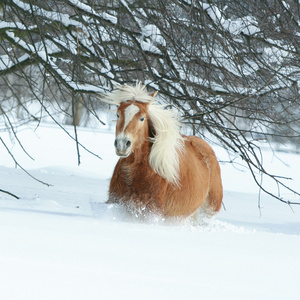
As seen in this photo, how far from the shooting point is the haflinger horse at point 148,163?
4395mm

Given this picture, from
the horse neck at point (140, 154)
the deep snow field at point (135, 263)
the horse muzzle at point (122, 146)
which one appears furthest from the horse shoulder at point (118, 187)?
the deep snow field at point (135, 263)

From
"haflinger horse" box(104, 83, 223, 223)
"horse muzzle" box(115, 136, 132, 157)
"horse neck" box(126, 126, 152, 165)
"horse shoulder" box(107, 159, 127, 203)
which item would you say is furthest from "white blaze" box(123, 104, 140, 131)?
"horse shoulder" box(107, 159, 127, 203)

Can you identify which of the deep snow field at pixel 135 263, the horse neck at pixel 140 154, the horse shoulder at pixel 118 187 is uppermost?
the horse neck at pixel 140 154

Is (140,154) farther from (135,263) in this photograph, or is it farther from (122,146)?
(135,263)

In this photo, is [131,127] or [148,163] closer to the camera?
[131,127]

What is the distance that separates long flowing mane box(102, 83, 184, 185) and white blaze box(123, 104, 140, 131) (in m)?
0.17

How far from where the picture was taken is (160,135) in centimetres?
462

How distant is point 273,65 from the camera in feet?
19.4

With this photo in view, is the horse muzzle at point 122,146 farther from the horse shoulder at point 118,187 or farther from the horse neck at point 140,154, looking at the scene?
the horse shoulder at point 118,187

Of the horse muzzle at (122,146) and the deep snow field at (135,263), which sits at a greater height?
the horse muzzle at (122,146)

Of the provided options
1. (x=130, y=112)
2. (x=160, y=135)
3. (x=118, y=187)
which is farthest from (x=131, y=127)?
(x=118, y=187)

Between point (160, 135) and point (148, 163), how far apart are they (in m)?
0.28

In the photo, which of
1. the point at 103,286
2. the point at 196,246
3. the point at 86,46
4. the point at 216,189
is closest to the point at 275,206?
the point at 216,189

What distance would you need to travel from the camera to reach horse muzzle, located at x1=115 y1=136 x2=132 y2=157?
13.6 feet
